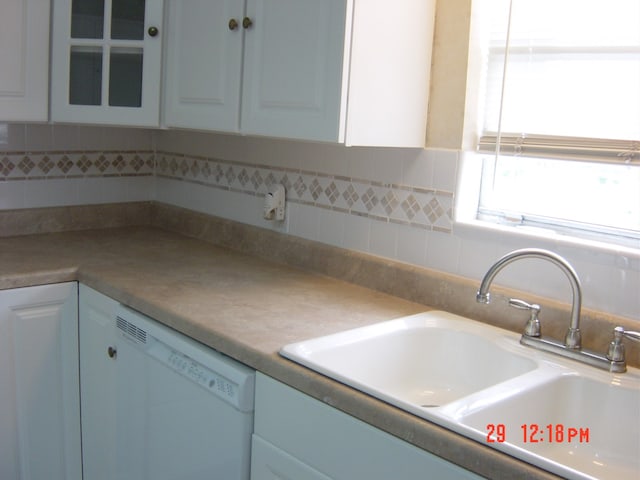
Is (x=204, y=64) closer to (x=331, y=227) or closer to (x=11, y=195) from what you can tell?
(x=331, y=227)

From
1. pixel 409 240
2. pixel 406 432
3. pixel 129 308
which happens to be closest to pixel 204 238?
pixel 129 308

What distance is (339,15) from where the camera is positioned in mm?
1789

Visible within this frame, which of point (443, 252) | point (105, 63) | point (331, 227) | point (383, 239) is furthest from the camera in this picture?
point (105, 63)

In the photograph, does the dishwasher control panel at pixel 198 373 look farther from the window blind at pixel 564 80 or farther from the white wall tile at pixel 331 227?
the window blind at pixel 564 80

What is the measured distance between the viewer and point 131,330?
2021mm

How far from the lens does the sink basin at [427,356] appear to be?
169cm

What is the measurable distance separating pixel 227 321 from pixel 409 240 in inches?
24.1

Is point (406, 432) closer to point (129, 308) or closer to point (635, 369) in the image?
point (635, 369)

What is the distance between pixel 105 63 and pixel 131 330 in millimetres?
985

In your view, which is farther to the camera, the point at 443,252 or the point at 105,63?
the point at 105,63

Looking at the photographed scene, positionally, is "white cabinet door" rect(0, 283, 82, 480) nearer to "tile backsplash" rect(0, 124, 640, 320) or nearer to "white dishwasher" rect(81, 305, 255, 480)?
"white dishwasher" rect(81, 305, 255, 480)

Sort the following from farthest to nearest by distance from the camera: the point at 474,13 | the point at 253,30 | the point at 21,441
Answer: 1. the point at 21,441
2. the point at 253,30
3. the point at 474,13
